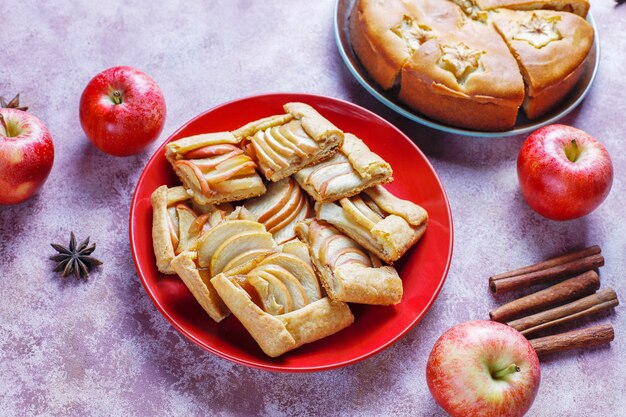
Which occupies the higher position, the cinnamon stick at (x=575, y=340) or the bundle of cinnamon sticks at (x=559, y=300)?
the bundle of cinnamon sticks at (x=559, y=300)

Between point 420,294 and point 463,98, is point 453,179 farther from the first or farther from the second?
point 420,294

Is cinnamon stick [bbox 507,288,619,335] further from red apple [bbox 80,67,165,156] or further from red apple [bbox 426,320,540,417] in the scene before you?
red apple [bbox 80,67,165,156]

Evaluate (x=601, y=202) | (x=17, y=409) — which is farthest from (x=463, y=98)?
(x=17, y=409)

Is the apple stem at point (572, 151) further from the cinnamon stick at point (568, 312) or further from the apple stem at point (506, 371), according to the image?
the apple stem at point (506, 371)

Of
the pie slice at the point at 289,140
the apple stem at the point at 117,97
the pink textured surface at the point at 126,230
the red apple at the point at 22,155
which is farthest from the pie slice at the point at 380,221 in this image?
the red apple at the point at 22,155

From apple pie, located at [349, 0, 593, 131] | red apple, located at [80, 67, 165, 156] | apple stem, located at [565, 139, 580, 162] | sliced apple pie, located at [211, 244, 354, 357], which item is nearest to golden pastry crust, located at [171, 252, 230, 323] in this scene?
sliced apple pie, located at [211, 244, 354, 357]
